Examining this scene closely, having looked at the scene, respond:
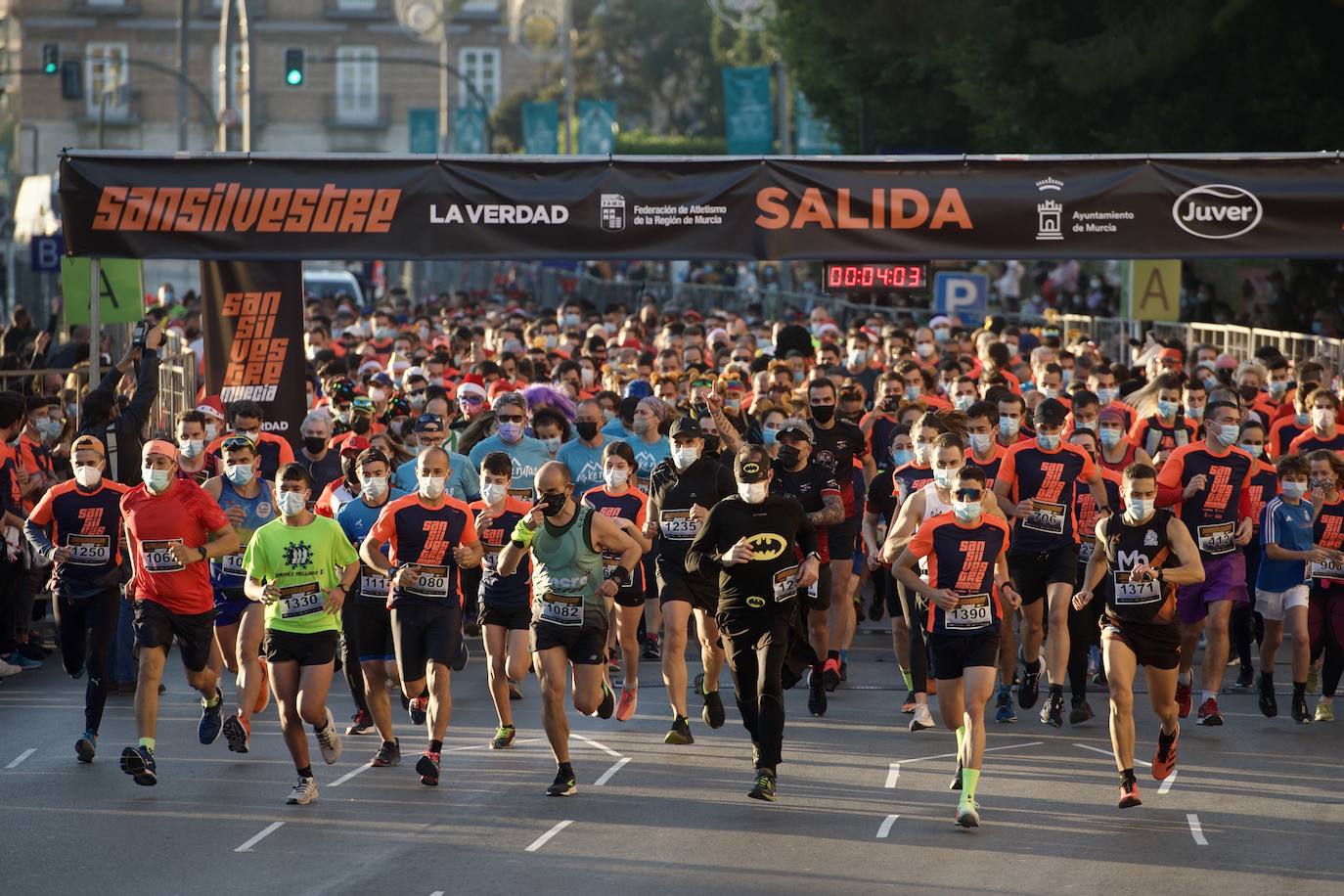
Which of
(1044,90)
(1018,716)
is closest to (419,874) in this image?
(1018,716)

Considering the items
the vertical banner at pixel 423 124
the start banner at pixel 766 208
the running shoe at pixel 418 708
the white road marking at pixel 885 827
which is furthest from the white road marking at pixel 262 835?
the vertical banner at pixel 423 124

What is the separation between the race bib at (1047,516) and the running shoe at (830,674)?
1.82 metres

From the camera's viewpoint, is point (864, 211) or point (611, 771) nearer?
point (611, 771)

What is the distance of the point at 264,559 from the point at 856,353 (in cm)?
1085

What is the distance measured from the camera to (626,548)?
11.9 metres

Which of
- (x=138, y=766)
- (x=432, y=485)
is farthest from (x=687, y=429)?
(x=138, y=766)

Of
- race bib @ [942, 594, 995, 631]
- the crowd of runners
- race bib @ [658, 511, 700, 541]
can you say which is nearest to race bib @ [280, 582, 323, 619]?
the crowd of runners

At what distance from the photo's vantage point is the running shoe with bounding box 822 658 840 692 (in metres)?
14.7

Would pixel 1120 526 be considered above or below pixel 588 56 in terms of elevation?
below

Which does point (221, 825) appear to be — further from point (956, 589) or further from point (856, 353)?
point (856, 353)

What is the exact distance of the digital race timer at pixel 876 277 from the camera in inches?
644

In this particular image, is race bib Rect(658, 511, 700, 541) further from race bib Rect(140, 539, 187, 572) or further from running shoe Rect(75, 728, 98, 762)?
running shoe Rect(75, 728, 98, 762)

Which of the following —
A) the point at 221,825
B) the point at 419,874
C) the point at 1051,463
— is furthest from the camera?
the point at 1051,463

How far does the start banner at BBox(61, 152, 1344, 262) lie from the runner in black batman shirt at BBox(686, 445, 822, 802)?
452 cm
